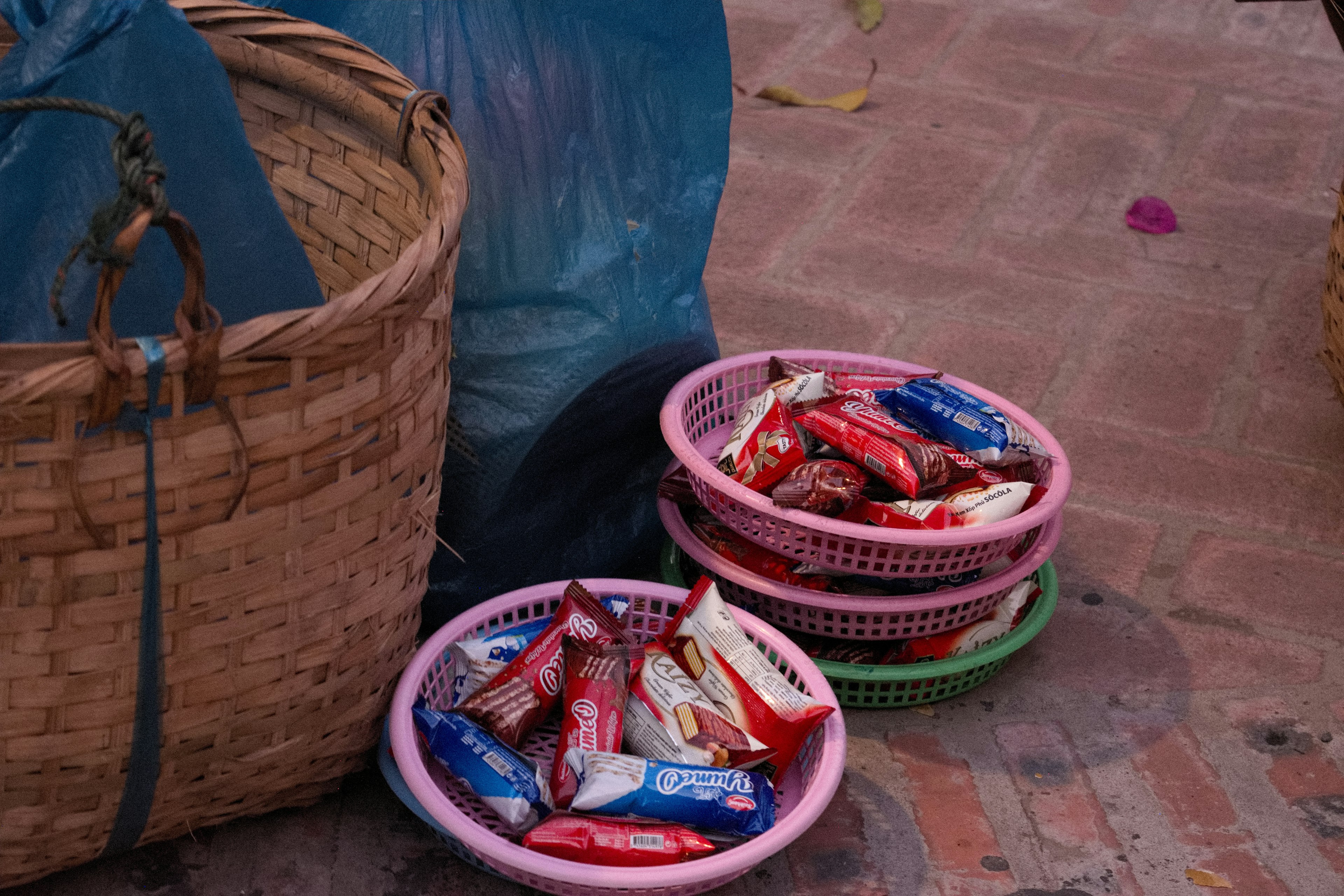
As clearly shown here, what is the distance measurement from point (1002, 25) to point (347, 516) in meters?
3.06

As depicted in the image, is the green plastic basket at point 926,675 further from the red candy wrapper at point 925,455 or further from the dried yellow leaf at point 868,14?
the dried yellow leaf at point 868,14

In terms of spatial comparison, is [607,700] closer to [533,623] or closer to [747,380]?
[533,623]

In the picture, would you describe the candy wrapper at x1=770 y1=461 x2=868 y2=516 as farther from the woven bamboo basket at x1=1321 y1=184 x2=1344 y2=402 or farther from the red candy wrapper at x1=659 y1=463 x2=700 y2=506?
the woven bamboo basket at x1=1321 y1=184 x2=1344 y2=402

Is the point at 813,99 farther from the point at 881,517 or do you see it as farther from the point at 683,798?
the point at 683,798

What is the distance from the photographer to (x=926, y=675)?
1544 mm

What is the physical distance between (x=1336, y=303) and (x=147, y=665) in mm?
1686


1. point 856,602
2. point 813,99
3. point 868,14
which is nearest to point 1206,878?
point 856,602

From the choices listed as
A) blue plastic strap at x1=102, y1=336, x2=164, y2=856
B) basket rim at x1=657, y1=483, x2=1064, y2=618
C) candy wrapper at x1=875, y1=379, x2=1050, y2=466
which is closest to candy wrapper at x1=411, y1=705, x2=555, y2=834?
blue plastic strap at x1=102, y1=336, x2=164, y2=856

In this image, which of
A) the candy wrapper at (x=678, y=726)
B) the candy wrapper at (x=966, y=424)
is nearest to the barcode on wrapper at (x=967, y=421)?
the candy wrapper at (x=966, y=424)

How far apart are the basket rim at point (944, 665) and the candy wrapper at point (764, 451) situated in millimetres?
221

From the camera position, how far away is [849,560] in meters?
1.49

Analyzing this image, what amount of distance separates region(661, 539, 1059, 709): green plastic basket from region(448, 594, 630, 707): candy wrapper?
0.91 feet

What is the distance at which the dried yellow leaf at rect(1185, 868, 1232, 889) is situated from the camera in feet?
4.52

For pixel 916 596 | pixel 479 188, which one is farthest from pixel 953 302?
pixel 479 188
